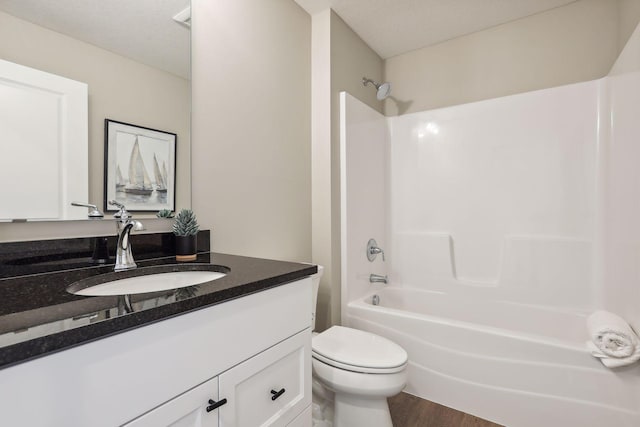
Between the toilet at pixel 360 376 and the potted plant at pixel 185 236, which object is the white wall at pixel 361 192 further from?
the potted plant at pixel 185 236

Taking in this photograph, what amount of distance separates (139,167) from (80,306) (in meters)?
0.70

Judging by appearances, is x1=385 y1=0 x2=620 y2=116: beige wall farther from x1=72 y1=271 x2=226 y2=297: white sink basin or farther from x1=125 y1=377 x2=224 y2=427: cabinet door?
x1=125 y1=377 x2=224 y2=427: cabinet door

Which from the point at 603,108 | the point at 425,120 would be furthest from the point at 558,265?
the point at 425,120

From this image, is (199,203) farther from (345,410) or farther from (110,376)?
(345,410)

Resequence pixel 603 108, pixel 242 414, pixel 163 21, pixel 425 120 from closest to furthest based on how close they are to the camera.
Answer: pixel 242 414 < pixel 163 21 < pixel 603 108 < pixel 425 120

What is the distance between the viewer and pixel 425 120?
247 centimetres

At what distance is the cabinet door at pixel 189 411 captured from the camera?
0.61 meters

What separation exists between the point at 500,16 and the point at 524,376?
230cm

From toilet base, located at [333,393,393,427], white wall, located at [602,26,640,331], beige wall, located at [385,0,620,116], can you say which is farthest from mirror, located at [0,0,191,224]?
white wall, located at [602,26,640,331]

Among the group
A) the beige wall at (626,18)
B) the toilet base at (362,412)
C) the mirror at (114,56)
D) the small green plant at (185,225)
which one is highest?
the beige wall at (626,18)

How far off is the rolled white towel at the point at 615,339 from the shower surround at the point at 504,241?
7 centimetres

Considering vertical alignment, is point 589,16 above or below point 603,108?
above

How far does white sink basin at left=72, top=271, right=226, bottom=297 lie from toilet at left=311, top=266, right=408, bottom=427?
72 cm

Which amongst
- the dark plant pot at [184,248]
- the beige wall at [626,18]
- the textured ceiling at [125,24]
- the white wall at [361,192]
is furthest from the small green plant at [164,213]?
the beige wall at [626,18]
